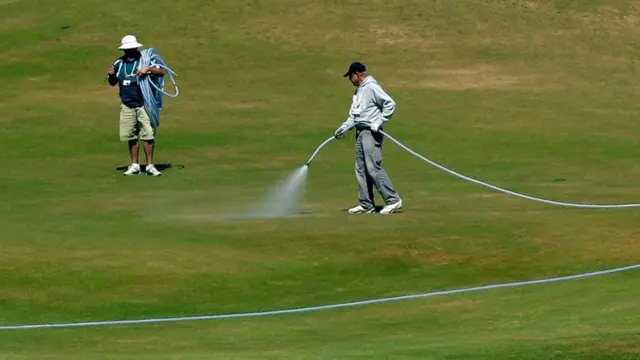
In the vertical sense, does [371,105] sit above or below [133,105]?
above

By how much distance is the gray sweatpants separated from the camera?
18.7 m

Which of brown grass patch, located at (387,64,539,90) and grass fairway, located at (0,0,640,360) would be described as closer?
grass fairway, located at (0,0,640,360)

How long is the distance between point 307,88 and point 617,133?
690 cm

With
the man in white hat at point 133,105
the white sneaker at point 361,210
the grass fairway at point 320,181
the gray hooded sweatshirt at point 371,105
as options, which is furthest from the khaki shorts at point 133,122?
the gray hooded sweatshirt at point 371,105

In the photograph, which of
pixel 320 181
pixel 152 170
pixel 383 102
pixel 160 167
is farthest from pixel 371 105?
pixel 160 167

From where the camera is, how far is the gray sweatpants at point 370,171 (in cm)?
1866

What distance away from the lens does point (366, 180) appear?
1875 cm

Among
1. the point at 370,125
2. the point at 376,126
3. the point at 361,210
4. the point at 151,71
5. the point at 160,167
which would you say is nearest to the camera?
the point at 376,126

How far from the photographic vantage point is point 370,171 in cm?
1864

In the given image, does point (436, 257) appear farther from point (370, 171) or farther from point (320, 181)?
point (320, 181)

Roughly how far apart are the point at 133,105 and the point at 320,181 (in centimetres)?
298

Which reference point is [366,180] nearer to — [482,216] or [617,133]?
[482,216]

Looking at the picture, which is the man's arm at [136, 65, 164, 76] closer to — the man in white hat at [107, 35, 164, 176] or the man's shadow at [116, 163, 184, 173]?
the man in white hat at [107, 35, 164, 176]

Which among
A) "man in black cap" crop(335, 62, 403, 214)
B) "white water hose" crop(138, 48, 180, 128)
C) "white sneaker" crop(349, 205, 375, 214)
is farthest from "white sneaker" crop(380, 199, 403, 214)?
"white water hose" crop(138, 48, 180, 128)
